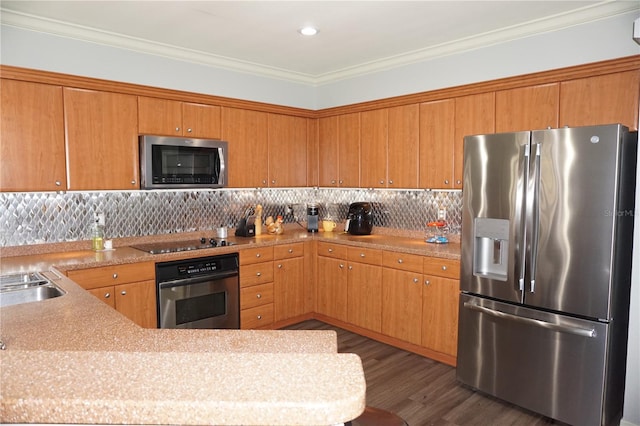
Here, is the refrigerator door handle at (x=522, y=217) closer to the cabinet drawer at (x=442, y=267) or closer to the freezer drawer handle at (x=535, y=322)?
the freezer drawer handle at (x=535, y=322)

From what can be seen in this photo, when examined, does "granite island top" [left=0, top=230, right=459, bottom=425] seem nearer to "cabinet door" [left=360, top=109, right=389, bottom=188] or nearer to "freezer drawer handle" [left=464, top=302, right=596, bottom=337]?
"freezer drawer handle" [left=464, top=302, right=596, bottom=337]

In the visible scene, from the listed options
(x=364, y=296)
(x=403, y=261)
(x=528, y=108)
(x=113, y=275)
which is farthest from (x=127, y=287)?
(x=528, y=108)

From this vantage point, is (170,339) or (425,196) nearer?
(170,339)

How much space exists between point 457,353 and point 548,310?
0.78 meters

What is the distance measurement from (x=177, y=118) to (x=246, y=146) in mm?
761

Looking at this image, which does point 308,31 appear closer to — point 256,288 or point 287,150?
point 287,150

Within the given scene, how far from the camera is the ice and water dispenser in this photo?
116 inches

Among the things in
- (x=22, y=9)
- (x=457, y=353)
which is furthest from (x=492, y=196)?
(x=22, y=9)

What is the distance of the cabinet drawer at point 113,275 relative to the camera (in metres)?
3.05

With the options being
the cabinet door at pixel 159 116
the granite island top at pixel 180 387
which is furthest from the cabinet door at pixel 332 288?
the granite island top at pixel 180 387

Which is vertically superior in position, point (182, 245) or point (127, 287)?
point (182, 245)

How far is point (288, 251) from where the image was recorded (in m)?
4.38

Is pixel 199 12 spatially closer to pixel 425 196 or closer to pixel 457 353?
pixel 425 196

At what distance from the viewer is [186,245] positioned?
12.8ft
